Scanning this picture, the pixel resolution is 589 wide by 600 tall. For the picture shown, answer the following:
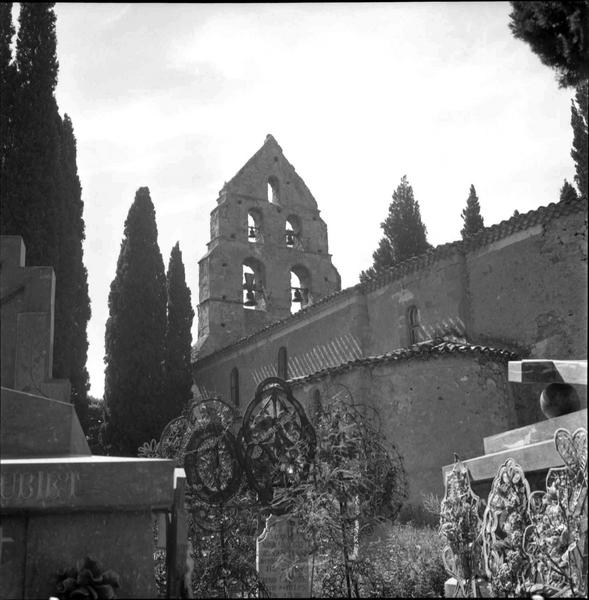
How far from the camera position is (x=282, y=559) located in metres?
8.41

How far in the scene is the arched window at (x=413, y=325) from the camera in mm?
19766

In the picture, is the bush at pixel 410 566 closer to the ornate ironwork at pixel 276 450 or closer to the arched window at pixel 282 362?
the ornate ironwork at pixel 276 450

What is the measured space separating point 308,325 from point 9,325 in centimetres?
1708

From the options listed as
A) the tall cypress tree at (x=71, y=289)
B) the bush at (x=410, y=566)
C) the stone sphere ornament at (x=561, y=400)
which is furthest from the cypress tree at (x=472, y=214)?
the stone sphere ornament at (x=561, y=400)

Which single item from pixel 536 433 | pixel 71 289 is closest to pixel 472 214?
pixel 71 289

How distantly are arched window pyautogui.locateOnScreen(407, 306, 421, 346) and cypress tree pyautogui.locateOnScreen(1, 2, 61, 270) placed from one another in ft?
28.9

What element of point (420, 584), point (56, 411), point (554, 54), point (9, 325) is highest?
point (554, 54)

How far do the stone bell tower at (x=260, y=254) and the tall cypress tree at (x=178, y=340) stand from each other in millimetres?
1542

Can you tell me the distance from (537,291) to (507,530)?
10.7 metres

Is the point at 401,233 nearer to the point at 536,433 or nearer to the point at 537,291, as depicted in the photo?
the point at 537,291

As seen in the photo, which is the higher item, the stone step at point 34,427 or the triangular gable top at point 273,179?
the triangular gable top at point 273,179

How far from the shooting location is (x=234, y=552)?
9.12 metres

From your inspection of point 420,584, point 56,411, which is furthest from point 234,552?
point 56,411

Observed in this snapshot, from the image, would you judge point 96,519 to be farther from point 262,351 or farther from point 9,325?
point 262,351
